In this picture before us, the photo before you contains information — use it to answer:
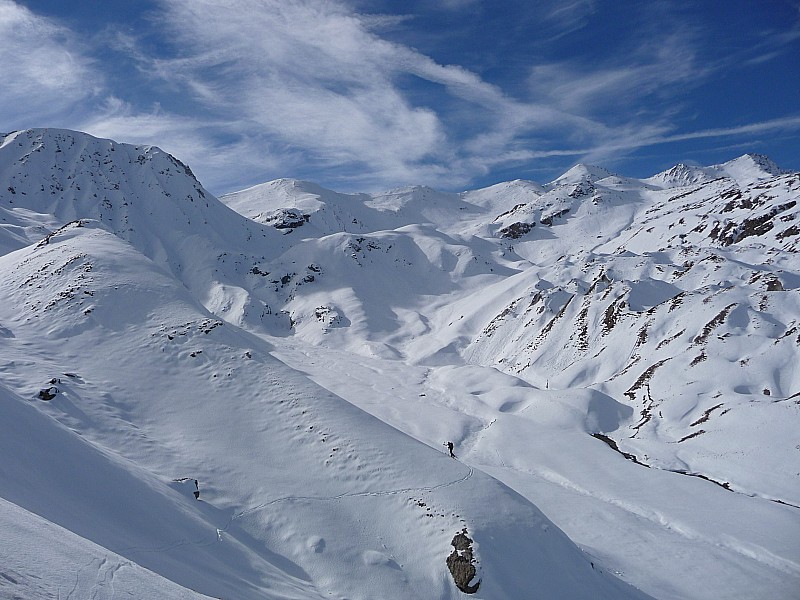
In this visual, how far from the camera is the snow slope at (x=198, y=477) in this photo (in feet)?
34.7

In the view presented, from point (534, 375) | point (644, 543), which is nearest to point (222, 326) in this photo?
point (644, 543)

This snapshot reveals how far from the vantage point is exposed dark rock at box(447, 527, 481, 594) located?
14.7 m

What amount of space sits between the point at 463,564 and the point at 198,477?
932 centimetres

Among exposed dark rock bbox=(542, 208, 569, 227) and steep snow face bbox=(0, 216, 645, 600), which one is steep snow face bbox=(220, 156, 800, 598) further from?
exposed dark rock bbox=(542, 208, 569, 227)

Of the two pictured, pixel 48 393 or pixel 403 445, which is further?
pixel 403 445

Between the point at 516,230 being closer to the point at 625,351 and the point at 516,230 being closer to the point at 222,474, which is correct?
the point at 625,351

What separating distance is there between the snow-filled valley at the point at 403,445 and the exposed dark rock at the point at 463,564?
70 millimetres

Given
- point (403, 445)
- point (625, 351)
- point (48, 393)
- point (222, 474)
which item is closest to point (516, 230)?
point (625, 351)

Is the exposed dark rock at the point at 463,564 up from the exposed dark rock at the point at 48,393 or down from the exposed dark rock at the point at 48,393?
down

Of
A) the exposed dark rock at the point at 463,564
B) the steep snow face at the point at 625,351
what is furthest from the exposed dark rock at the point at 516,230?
the exposed dark rock at the point at 463,564

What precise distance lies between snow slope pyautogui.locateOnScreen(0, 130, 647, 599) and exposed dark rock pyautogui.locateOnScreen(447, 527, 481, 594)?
0.62 feet

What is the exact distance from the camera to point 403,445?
20.3 metres

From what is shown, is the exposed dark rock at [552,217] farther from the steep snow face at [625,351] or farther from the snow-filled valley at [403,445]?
the snow-filled valley at [403,445]

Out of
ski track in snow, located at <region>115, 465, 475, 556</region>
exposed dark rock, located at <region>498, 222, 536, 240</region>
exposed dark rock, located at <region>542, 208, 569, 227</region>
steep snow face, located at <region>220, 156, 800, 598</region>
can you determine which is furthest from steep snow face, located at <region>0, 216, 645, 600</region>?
exposed dark rock, located at <region>542, 208, 569, 227</region>
